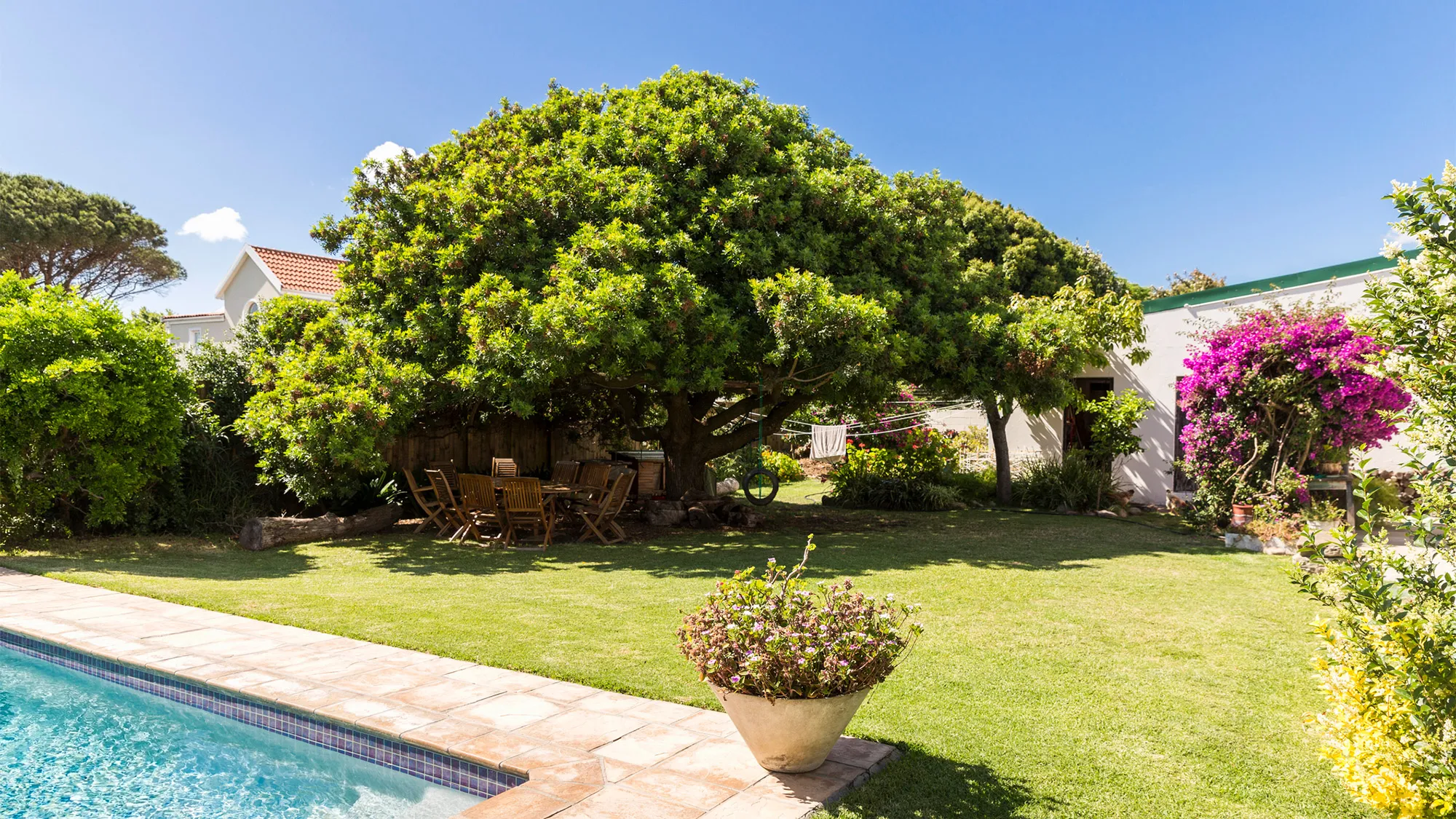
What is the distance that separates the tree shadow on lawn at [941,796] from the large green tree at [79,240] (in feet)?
115

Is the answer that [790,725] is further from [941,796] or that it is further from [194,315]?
[194,315]

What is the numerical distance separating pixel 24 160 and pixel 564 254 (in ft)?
102

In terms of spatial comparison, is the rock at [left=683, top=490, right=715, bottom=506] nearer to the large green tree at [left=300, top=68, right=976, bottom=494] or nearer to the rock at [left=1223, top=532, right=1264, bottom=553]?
the large green tree at [left=300, top=68, right=976, bottom=494]

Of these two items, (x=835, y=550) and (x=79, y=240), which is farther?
(x=79, y=240)

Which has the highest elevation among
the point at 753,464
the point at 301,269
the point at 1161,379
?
the point at 301,269

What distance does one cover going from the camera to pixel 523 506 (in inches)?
405

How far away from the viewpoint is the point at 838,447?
1661cm

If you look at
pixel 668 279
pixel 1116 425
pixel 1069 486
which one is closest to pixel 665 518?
pixel 668 279

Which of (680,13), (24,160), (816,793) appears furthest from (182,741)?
(24,160)

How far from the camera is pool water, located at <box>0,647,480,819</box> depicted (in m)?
3.91

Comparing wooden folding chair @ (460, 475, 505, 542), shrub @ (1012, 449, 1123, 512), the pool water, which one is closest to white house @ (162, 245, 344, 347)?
wooden folding chair @ (460, 475, 505, 542)

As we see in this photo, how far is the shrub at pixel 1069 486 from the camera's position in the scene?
13266 mm

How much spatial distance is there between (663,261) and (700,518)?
377 cm

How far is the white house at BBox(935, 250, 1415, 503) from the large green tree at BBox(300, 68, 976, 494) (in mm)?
3577
